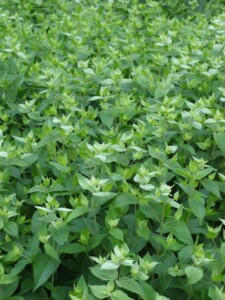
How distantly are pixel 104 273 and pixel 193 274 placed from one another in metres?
0.24

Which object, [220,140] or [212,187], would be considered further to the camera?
[220,140]

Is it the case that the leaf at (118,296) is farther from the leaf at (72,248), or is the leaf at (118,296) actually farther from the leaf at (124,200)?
the leaf at (124,200)

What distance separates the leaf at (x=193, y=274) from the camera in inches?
55.2

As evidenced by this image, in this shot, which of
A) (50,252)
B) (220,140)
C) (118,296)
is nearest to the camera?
(118,296)

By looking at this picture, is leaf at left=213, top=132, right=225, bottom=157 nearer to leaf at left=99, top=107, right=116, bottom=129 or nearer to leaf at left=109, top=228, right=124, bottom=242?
leaf at left=99, top=107, right=116, bottom=129

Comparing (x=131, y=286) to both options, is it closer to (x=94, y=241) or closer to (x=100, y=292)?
(x=100, y=292)

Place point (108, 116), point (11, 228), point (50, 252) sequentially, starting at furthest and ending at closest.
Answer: point (108, 116) → point (11, 228) → point (50, 252)

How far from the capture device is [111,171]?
184 centimetres

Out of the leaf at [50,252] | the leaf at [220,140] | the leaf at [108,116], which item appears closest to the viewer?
the leaf at [50,252]

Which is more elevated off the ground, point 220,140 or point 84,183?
point 84,183

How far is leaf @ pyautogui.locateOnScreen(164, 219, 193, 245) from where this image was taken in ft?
5.11

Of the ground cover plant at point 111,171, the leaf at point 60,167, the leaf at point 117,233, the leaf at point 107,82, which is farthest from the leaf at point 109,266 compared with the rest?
the leaf at point 107,82

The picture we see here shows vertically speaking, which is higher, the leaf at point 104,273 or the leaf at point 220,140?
the leaf at point 104,273

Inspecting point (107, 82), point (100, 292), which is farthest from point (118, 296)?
point (107, 82)
